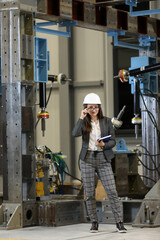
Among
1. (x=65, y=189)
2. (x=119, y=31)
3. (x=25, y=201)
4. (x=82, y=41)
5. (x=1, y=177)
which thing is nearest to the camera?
(x=25, y=201)

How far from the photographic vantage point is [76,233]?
9.83 metres

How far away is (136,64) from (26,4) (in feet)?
11.1

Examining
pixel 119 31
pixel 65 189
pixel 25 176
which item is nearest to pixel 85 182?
pixel 25 176

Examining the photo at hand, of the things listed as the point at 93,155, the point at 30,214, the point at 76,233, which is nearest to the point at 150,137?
the point at 30,214

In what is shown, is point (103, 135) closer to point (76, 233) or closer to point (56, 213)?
point (76, 233)

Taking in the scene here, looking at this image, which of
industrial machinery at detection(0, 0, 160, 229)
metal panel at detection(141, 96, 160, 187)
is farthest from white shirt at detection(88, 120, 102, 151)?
metal panel at detection(141, 96, 160, 187)

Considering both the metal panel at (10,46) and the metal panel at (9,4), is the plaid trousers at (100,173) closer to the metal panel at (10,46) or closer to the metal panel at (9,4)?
the metal panel at (10,46)

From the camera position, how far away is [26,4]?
34.6ft

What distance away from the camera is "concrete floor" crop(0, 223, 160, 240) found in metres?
9.21

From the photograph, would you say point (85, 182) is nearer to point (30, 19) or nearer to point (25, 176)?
point (25, 176)

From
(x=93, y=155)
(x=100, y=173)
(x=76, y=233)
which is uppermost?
(x=93, y=155)

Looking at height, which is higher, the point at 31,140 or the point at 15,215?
the point at 31,140

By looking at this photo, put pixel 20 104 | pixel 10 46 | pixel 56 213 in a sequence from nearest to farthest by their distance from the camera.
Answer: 1. pixel 20 104
2. pixel 10 46
3. pixel 56 213

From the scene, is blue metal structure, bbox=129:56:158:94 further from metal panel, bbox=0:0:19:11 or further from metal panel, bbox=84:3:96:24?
metal panel, bbox=0:0:19:11
